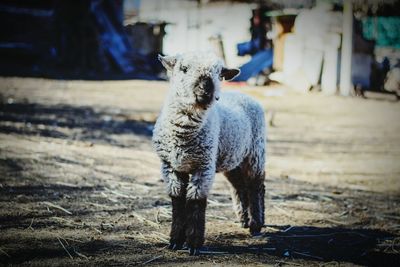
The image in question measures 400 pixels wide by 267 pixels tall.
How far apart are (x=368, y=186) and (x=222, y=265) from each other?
3666 mm

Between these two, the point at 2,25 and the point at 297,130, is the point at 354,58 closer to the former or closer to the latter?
the point at 297,130

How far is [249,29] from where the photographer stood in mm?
25219

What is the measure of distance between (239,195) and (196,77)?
1.62 meters

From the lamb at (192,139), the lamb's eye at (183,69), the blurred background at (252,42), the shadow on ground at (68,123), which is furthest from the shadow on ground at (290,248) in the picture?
the blurred background at (252,42)

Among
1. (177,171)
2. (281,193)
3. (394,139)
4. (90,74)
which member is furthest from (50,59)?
(177,171)

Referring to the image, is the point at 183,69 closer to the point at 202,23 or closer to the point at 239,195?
the point at 239,195

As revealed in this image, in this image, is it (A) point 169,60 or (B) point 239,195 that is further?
(B) point 239,195

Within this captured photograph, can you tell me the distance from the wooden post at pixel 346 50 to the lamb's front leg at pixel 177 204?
45.5 ft

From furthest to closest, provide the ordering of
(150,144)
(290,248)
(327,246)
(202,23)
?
(202,23) → (150,144) → (327,246) → (290,248)

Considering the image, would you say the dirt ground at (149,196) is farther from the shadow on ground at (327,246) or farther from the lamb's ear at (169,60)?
the lamb's ear at (169,60)

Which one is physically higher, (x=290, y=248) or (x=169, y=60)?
(x=169, y=60)

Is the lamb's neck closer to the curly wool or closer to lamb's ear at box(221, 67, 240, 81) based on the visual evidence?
the curly wool

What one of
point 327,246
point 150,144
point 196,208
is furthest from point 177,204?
point 150,144

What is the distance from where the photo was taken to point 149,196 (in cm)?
500
